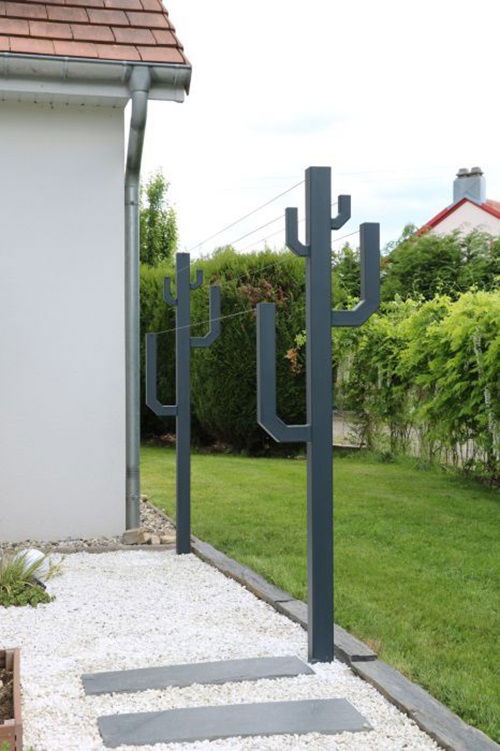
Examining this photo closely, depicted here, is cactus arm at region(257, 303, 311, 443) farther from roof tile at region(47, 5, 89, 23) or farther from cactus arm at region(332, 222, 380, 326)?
roof tile at region(47, 5, 89, 23)

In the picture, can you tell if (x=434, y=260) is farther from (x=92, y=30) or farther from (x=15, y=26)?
(x=15, y=26)

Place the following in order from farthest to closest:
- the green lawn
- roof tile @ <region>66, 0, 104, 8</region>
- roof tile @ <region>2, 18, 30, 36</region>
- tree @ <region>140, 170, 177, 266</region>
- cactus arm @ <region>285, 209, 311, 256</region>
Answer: tree @ <region>140, 170, 177, 266</region> → roof tile @ <region>66, 0, 104, 8</region> → roof tile @ <region>2, 18, 30, 36</region> → the green lawn → cactus arm @ <region>285, 209, 311, 256</region>

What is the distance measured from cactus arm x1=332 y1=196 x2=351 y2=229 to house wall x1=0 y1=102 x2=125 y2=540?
341 cm

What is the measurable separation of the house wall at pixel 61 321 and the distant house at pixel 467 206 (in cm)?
2282

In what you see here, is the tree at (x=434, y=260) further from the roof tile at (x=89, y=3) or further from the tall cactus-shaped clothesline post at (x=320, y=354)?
the tall cactus-shaped clothesline post at (x=320, y=354)

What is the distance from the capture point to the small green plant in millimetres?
4898

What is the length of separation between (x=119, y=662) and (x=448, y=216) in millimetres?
27565

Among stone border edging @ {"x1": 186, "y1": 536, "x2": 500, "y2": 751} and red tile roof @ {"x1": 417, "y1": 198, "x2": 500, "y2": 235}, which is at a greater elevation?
red tile roof @ {"x1": 417, "y1": 198, "x2": 500, "y2": 235}

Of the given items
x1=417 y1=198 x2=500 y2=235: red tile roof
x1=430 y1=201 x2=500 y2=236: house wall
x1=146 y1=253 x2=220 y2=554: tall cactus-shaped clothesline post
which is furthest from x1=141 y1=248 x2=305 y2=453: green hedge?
x1=430 y1=201 x2=500 y2=236: house wall

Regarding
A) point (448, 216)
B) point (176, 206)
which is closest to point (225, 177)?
point (176, 206)

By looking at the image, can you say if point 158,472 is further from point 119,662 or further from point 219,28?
point 119,662

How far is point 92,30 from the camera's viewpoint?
6926mm

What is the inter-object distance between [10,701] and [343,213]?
89.6 inches

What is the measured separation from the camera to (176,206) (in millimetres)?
25969
